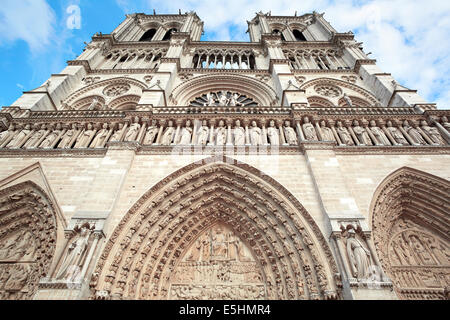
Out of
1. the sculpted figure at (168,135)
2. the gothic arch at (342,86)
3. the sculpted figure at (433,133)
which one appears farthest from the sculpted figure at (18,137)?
the sculpted figure at (433,133)

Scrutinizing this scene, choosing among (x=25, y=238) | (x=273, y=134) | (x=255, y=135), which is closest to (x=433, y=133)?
(x=273, y=134)

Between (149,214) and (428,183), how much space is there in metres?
7.03

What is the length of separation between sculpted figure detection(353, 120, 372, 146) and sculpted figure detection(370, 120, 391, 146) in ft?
0.89

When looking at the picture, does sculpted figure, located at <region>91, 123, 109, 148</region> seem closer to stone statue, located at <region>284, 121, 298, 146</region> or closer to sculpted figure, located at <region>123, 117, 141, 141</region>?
sculpted figure, located at <region>123, 117, 141, 141</region>

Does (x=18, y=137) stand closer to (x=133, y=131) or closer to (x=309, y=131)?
Result: (x=133, y=131)

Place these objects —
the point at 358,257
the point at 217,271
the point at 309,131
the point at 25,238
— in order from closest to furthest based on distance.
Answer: the point at 358,257 → the point at 217,271 → the point at 25,238 → the point at 309,131

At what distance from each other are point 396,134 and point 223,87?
313 inches

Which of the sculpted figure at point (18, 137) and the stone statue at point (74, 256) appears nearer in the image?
the stone statue at point (74, 256)

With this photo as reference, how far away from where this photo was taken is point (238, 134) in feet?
24.7

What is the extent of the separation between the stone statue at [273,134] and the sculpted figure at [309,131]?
0.82 metres

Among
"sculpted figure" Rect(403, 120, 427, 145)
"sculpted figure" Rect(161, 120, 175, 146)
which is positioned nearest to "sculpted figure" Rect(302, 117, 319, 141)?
"sculpted figure" Rect(403, 120, 427, 145)

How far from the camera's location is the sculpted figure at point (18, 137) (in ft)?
24.0

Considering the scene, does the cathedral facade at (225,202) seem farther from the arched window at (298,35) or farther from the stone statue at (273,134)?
the arched window at (298,35)

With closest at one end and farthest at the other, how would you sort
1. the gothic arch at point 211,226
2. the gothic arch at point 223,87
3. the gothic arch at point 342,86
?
1. the gothic arch at point 211,226
2. the gothic arch at point 342,86
3. the gothic arch at point 223,87
